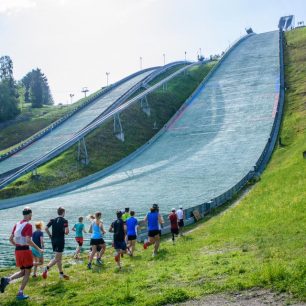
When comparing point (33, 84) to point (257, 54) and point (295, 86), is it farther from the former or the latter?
point (295, 86)

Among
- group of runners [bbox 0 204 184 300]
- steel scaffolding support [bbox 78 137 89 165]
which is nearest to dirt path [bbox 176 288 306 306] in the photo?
group of runners [bbox 0 204 184 300]

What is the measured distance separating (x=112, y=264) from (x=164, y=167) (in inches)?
911

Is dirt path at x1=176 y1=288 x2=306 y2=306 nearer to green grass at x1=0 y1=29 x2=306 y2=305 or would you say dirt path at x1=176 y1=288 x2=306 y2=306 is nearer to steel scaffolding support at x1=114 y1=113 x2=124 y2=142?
green grass at x1=0 y1=29 x2=306 y2=305

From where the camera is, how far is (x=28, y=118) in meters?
77.7

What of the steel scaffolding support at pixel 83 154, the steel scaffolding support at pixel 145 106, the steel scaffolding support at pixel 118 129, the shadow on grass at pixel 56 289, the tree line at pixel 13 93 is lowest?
the shadow on grass at pixel 56 289

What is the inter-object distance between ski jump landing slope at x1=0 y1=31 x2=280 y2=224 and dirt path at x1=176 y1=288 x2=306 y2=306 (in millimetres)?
15841

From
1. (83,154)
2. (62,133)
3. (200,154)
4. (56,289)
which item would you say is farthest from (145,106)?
(56,289)

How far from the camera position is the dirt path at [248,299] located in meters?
7.76

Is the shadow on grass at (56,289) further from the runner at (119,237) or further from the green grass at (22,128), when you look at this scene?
the green grass at (22,128)

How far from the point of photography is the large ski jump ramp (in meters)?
28.3

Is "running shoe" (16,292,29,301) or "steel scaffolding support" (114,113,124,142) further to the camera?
"steel scaffolding support" (114,113,124,142)

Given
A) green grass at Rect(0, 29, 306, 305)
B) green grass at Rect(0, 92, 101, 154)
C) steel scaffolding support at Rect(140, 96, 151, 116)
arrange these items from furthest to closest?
green grass at Rect(0, 92, 101, 154)
steel scaffolding support at Rect(140, 96, 151, 116)
green grass at Rect(0, 29, 306, 305)

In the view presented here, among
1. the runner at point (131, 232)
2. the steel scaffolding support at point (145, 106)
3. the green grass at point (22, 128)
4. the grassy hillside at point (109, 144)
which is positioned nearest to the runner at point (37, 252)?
the runner at point (131, 232)

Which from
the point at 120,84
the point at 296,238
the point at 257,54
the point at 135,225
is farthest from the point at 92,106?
the point at 296,238
